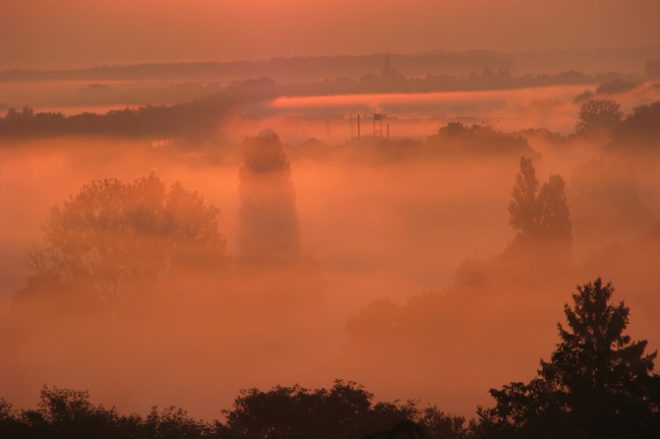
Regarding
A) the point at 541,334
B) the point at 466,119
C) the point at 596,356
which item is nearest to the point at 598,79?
the point at 466,119

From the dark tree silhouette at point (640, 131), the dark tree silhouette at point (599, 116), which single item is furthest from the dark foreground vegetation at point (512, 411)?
the dark tree silhouette at point (599, 116)

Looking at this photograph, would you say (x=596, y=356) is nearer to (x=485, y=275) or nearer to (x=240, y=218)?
(x=485, y=275)

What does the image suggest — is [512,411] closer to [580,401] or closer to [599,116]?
[580,401]

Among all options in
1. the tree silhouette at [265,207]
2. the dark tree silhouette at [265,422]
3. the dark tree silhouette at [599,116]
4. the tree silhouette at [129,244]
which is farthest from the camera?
the dark tree silhouette at [599,116]

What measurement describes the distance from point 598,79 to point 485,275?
310 feet

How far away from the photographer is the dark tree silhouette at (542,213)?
85.8m

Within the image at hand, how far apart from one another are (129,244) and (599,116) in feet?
221

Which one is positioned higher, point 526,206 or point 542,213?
point 526,206

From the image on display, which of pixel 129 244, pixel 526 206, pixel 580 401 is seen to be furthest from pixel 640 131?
pixel 580 401

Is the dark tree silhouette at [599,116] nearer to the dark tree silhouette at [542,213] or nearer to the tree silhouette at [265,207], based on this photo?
the tree silhouette at [265,207]

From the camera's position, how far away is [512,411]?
98.7 feet

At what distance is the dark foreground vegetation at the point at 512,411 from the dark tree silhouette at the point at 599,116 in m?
103

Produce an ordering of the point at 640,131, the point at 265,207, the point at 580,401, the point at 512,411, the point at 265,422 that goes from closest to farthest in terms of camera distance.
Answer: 1. the point at 580,401
2. the point at 512,411
3. the point at 265,422
4. the point at 265,207
5. the point at 640,131

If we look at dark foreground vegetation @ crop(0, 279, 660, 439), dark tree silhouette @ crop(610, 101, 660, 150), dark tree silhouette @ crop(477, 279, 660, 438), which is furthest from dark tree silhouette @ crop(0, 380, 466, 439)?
dark tree silhouette @ crop(610, 101, 660, 150)
